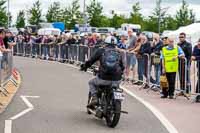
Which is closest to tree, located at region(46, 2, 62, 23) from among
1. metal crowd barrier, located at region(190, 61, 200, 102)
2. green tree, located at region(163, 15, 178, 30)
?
green tree, located at region(163, 15, 178, 30)

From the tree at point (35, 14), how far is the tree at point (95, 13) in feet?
25.0

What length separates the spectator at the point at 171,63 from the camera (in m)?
16.1

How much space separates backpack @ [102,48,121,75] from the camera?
11.3 m

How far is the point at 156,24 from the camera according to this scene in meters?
85.2

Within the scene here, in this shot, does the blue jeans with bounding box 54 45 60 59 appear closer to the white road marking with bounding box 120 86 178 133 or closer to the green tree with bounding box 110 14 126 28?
the white road marking with bounding box 120 86 178 133

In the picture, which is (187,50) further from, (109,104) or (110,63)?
(109,104)

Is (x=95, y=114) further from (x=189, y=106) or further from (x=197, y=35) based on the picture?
(x=197, y=35)

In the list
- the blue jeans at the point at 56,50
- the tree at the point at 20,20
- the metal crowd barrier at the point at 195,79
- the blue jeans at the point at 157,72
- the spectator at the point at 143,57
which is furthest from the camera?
the tree at the point at 20,20

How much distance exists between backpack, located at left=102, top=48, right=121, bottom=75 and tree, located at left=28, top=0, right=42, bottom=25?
72.9 m

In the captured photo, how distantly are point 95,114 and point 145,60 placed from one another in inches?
315

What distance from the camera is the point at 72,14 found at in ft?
276

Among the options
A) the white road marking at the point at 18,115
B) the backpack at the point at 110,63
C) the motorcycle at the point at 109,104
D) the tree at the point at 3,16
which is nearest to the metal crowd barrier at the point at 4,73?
the white road marking at the point at 18,115

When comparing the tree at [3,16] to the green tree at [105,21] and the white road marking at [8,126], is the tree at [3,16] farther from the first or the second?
the white road marking at [8,126]

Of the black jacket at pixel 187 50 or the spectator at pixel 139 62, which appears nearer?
the black jacket at pixel 187 50
